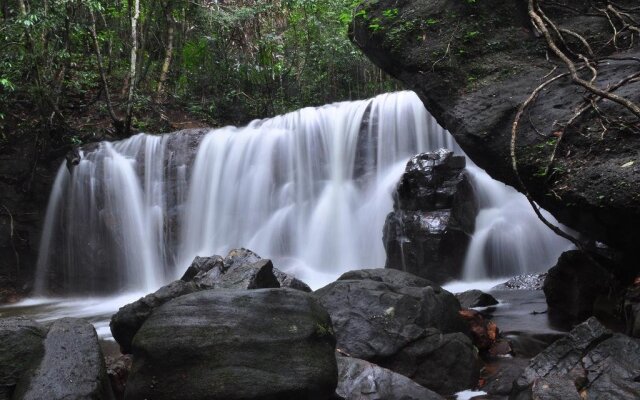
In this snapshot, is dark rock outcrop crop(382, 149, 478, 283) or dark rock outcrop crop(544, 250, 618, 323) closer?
dark rock outcrop crop(544, 250, 618, 323)

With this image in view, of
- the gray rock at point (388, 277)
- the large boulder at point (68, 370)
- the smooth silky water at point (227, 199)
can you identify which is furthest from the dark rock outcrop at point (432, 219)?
the large boulder at point (68, 370)

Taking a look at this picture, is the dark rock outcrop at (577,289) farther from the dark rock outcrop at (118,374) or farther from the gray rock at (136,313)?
the dark rock outcrop at (118,374)

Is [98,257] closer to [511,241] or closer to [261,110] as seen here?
[261,110]

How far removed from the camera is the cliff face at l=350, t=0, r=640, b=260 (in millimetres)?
4814

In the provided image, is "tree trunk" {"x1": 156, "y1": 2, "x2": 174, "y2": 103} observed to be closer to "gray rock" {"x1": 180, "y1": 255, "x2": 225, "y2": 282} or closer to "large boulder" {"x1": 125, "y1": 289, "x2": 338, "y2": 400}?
"gray rock" {"x1": 180, "y1": 255, "x2": 225, "y2": 282}

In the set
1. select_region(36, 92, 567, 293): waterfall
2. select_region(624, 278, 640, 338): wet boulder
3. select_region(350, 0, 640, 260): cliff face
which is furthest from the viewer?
select_region(36, 92, 567, 293): waterfall

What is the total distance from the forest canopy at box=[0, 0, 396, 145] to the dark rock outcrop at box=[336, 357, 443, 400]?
12.2m

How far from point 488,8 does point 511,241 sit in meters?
3.90

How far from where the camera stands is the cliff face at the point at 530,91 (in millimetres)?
4814

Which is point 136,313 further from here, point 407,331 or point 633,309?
point 633,309

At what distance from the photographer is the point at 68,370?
13.6ft

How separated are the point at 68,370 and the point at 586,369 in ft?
11.9

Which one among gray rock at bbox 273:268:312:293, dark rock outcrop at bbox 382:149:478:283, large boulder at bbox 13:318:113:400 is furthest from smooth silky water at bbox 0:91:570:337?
large boulder at bbox 13:318:113:400

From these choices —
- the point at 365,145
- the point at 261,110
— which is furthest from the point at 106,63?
the point at 365,145
